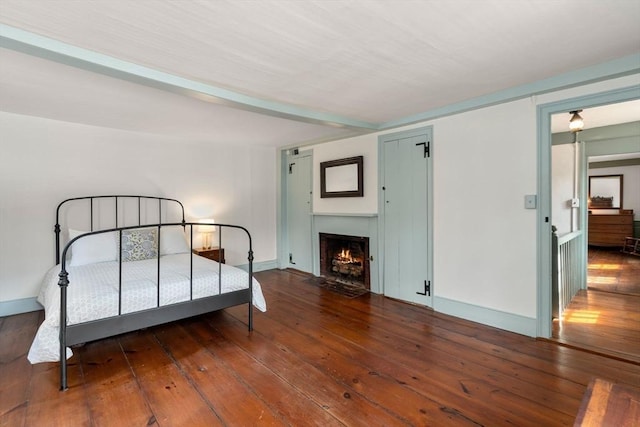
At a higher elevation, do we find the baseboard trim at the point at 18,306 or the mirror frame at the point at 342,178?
the mirror frame at the point at 342,178

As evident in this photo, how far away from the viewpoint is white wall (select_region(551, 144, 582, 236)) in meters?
4.20

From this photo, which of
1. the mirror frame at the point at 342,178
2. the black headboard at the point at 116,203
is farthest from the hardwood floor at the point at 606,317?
the black headboard at the point at 116,203

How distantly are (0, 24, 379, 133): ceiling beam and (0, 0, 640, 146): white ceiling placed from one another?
40mm

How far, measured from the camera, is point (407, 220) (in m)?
3.95

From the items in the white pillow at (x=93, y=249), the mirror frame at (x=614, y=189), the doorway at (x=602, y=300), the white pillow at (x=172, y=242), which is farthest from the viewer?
the mirror frame at (x=614, y=189)

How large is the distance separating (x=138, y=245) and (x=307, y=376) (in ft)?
8.75

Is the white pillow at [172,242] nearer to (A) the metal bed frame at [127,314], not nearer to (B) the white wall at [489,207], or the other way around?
(A) the metal bed frame at [127,314]

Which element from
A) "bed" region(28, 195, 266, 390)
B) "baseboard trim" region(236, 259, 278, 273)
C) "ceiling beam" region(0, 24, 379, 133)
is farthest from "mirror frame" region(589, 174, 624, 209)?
"bed" region(28, 195, 266, 390)

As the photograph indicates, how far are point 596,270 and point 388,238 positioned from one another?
14.1ft

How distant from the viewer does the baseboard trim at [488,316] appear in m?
2.94

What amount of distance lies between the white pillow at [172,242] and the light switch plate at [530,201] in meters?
4.02

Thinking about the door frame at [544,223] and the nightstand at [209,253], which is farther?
the nightstand at [209,253]

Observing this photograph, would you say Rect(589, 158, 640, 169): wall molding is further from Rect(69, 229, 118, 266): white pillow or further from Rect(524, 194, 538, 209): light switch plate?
Rect(69, 229, 118, 266): white pillow

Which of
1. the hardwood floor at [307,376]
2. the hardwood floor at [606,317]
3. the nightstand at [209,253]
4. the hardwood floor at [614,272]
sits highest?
the nightstand at [209,253]
